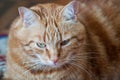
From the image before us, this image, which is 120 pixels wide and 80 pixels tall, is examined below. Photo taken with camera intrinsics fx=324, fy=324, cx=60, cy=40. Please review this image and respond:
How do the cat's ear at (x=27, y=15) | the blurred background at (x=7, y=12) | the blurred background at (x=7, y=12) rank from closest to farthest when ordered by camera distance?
the cat's ear at (x=27, y=15)
the blurred background at (x=7, y=12)
the blurred background at (x=7, y=12)

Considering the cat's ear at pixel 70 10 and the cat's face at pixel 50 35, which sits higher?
the cat's ear at pixel 70 10

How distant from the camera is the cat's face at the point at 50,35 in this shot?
A: 1350mm

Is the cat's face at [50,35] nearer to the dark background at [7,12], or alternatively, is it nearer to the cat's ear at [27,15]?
the cat's ear at [27,15]

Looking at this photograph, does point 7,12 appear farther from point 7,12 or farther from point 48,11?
point 48,11

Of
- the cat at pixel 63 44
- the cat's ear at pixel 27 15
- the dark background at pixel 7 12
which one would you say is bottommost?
the cat at pixel 63 44

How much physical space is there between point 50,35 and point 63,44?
7cm

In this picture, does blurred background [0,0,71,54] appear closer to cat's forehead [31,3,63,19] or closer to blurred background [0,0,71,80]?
blurred background [0,0,71,80]

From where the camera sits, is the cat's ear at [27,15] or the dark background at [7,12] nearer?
the cat's ear at [27,15]

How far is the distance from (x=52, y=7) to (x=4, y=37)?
32.0 inches

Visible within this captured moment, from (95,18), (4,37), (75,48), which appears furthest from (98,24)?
(4,37)

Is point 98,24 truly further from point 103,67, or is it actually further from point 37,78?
point 37,78

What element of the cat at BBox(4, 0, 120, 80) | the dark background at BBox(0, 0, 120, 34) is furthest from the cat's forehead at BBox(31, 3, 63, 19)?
the dark background at BBox(0, 0, 120, 34)

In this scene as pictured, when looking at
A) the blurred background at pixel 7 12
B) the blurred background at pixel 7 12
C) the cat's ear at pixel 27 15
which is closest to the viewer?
the cat's ear at pixel 27 15

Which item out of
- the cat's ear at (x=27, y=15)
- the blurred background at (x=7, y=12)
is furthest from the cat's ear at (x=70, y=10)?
the blurred background at (x=7, y=12)
